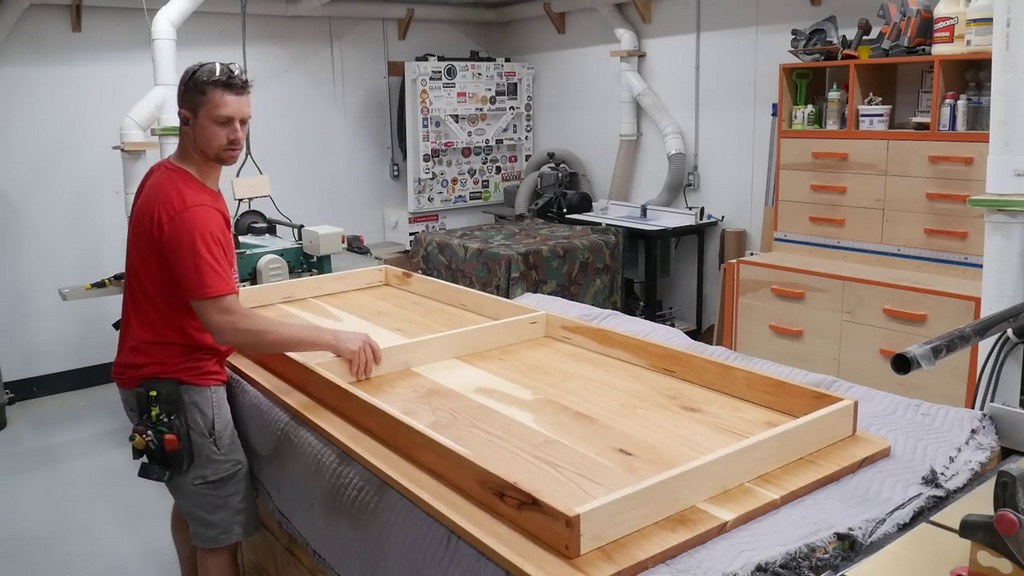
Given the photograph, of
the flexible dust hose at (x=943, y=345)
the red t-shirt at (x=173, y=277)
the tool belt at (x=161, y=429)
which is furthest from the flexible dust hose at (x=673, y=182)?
the flexible dust hose at (x=943, y=345)

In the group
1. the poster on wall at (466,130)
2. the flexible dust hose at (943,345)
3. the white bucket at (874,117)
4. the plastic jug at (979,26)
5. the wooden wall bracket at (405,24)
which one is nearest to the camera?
the flexible dust hose at (943,345)

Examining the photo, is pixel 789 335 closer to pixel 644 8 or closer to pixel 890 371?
pixel 890 371

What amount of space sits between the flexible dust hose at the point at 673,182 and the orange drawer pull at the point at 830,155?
4.04 ft

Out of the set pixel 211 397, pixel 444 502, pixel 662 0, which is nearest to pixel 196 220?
pixel 211 397

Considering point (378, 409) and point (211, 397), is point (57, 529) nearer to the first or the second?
point (211, 397)

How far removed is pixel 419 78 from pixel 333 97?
68 cm

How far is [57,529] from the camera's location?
325 cm

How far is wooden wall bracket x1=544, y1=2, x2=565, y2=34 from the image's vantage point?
19.1 feet

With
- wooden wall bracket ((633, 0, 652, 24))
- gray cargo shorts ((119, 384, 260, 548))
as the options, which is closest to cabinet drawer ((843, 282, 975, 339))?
wooden wall bracket ((633, 0, 652, 24))

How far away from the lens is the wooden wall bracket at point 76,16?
15.1ft

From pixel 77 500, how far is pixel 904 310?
3.53 m

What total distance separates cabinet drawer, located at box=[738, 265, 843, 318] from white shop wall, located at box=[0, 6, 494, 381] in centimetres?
311

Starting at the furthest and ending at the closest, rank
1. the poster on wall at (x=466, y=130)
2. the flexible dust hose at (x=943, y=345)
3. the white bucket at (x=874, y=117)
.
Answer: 1. the poster on wall at (x=466, y=130)
2. the white bucket at (x=874, y=117)
3. the flexible dust hose at (x=943, y=345)

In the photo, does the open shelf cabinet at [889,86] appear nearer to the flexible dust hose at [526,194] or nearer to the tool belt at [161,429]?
the flexible dust hose at [526,194]
